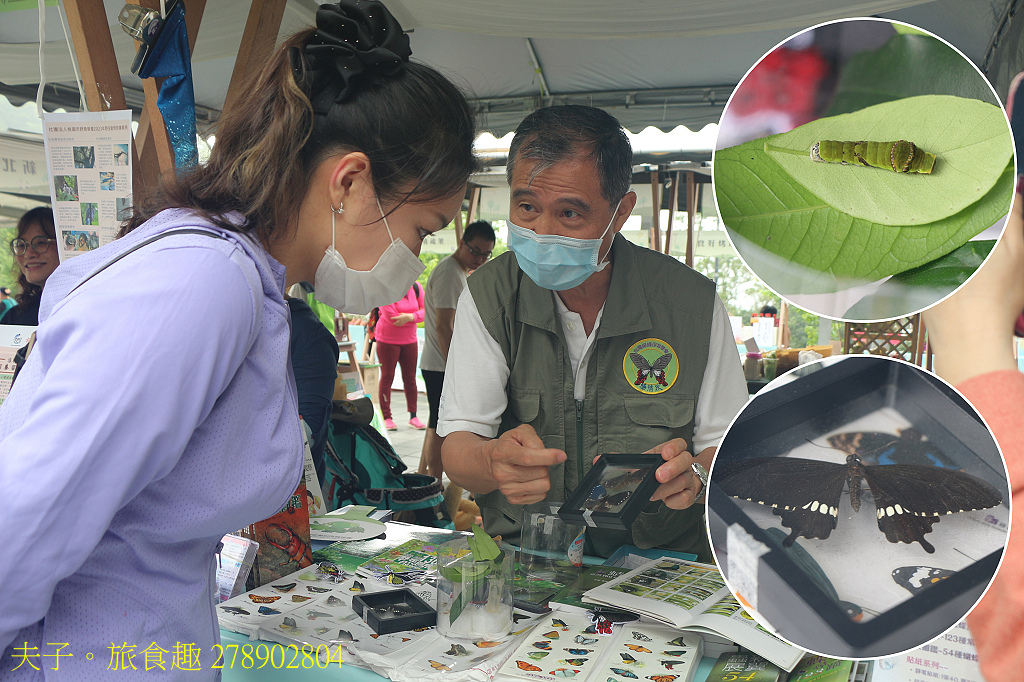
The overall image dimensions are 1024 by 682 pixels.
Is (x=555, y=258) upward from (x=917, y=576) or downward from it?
upward

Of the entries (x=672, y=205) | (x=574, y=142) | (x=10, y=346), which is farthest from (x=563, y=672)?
(x=672, y=205)

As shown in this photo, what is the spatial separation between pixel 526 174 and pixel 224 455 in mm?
1066

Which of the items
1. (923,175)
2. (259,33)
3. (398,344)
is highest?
(259,33)

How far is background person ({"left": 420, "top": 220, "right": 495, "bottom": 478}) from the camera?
4562mm

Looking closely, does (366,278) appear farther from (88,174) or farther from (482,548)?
(88,174)

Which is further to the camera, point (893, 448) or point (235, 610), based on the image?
point (235, 610)

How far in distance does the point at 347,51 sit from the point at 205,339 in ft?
1.73

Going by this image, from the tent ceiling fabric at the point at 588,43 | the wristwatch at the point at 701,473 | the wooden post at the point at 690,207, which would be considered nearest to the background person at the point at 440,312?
the tent ceiling fabric at the point at 588,43

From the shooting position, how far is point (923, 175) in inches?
16.3

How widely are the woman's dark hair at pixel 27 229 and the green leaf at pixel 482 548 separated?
2525 mm

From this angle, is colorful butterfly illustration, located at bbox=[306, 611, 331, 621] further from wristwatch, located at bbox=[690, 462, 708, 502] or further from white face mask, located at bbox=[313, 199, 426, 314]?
wristwatch, located at bbox=[690, 462, 708, 502]

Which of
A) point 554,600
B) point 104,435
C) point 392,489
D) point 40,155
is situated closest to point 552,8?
point 392,489

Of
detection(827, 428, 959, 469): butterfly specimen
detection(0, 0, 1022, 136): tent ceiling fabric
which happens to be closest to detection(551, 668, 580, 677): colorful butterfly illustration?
detection(827, 428, 959, 469): butterfly specimen

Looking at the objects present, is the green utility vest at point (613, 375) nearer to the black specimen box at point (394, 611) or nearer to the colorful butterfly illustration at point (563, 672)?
the black specimen box at point (394, 611)
